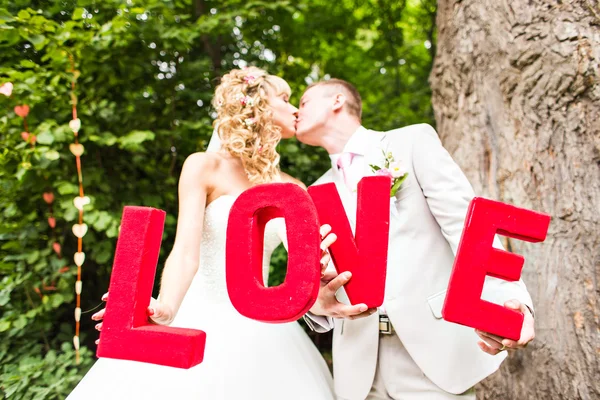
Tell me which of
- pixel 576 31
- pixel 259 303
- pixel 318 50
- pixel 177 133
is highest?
pixel 318 50

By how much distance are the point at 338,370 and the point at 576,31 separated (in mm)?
2332

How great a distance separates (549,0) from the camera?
112 inches

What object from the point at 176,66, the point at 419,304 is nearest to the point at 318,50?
the point at 176,66

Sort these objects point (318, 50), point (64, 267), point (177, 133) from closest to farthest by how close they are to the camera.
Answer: point (64, 267)
point (177, 133)
point (318, 50)

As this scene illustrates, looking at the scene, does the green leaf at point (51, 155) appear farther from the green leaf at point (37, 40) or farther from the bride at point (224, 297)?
the bride at point (224, 297)

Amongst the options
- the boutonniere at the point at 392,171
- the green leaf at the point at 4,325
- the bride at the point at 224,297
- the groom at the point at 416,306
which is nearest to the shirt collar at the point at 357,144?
the groom at the point at 416,306

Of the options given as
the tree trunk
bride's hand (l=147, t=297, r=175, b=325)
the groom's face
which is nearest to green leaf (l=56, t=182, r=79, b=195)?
the groom's face

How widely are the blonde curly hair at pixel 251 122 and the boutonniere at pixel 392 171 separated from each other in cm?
83

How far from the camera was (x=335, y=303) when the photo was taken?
197 centimetres

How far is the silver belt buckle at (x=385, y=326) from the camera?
2.21 m

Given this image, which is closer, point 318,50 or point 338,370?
point 338,370

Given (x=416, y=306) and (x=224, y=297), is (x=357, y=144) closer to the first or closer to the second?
(x=416, y=306)

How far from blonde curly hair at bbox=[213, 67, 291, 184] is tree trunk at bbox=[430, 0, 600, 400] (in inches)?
56.3

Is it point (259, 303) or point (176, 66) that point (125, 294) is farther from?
point (176, 66)
